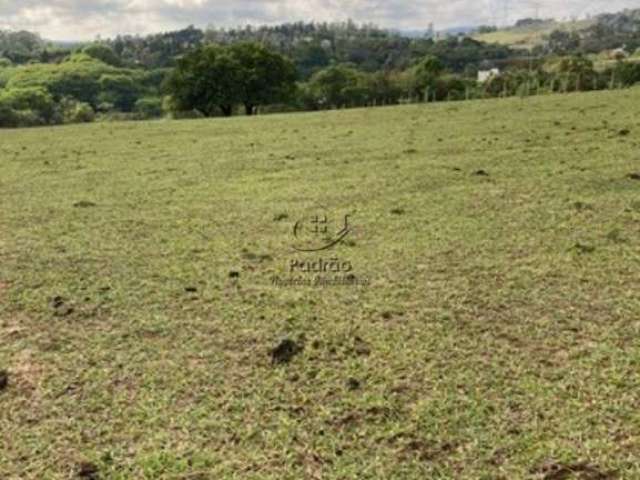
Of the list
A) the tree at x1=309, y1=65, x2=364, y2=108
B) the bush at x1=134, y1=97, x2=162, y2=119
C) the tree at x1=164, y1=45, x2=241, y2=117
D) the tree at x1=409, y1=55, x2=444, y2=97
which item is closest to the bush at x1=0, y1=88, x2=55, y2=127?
the tree at x1=164, y1=45, x2=241, y2=117

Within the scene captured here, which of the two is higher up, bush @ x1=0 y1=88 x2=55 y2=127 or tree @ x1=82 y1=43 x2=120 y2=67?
tree @ x1=82 y1=43 x2=120 y2=67

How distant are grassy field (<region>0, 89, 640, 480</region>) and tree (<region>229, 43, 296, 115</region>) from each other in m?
27.6

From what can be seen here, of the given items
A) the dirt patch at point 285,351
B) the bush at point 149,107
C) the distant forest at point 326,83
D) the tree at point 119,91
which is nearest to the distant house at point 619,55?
the distant forest at point 326,83

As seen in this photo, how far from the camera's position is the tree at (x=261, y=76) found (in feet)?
117

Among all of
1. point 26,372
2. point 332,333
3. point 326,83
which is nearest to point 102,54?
point 326,83

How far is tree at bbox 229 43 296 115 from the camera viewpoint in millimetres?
35688

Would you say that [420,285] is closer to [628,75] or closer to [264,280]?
[264,280]

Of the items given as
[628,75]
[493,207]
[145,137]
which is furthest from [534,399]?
[628,75]

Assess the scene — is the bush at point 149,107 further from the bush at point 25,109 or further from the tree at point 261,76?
the tree at point 261,76

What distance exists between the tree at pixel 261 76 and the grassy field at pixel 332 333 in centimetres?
→ 2759

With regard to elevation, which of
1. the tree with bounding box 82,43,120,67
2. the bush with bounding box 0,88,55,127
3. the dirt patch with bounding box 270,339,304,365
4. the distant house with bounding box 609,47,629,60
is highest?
the tree with bounding box 82,43,120,67

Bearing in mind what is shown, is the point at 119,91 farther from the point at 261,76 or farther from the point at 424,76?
the point at 261,76

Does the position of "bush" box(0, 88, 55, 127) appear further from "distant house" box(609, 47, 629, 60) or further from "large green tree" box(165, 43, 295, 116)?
"distant house" box(609, 47, 629, 60)

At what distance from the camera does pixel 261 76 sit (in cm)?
3609
